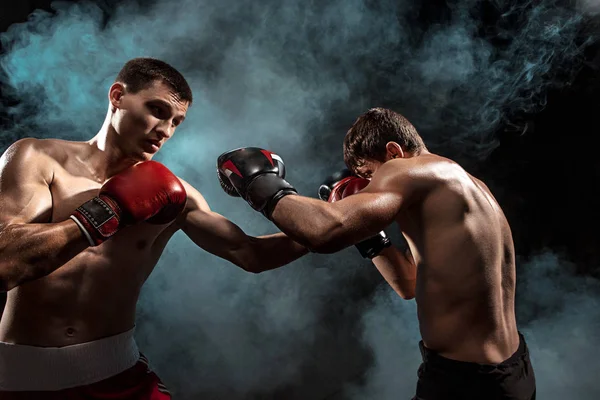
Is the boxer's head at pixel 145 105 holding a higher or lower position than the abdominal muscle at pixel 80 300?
higher

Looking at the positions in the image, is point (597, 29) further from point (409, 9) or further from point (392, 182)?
point (392, 182)

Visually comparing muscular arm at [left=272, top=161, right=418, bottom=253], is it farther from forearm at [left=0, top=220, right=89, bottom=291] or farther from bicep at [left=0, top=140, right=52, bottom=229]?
bicep at [left=0, top=140, right=52, bottom=229]

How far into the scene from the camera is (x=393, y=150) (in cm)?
206

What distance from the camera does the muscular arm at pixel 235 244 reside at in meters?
2.22

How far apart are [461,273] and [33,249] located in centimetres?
135

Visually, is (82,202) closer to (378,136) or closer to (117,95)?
(117,95)

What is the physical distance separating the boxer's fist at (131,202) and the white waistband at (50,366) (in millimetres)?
450

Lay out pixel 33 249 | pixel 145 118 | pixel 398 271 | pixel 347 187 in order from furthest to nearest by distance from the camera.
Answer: pixel 347 187 < pixel 398 271 < pixel 145 118 < pixel 33 249

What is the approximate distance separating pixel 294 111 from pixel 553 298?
107 inches

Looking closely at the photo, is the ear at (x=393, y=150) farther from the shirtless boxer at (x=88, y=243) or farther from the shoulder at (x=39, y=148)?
the shoulder at (x=39, y=148)

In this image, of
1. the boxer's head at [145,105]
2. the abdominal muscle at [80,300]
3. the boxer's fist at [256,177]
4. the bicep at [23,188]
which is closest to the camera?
the bicep at [23,188]

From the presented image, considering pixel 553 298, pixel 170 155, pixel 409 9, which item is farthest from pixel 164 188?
pixel 553 298

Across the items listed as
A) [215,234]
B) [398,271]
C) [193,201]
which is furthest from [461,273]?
[193,201]

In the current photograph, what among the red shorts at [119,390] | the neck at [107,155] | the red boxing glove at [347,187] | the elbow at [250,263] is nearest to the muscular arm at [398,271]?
the red boxing glove at [347,187]
